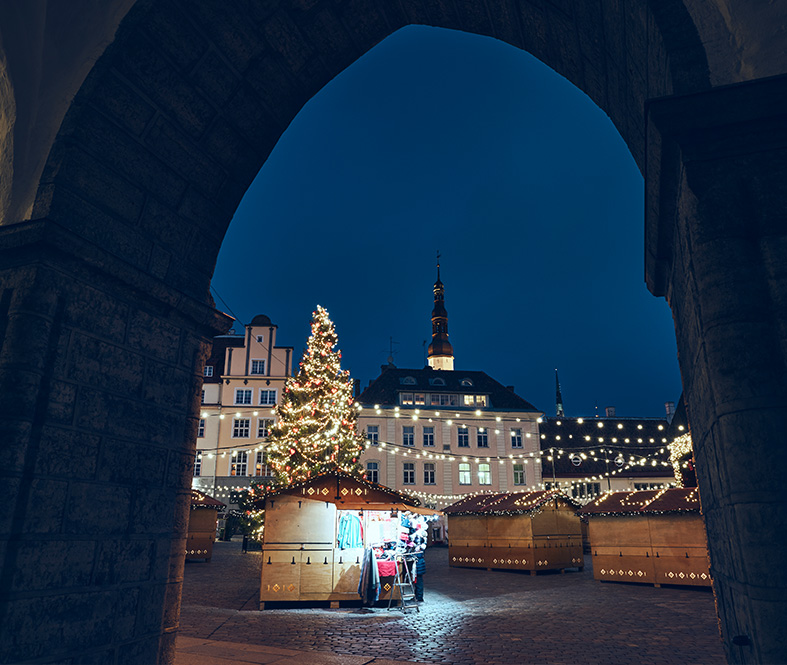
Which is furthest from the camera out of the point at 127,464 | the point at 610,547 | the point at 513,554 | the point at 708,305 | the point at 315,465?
the point at 315,465

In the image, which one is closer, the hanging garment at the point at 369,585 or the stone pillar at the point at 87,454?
the stone pillar at the point at 87,454

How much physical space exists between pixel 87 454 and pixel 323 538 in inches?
324

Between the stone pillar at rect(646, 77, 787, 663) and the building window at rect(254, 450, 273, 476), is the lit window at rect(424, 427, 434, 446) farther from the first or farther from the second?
the stone pillar at rect(646, 77, 787, 663)

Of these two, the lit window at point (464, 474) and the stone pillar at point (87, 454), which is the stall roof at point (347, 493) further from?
the lit window at point (464, 474)

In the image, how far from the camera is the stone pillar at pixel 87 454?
12.8ft

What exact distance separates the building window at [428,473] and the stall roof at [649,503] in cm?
2495

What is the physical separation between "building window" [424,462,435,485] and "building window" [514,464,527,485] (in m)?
6.56

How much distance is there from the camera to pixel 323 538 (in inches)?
465

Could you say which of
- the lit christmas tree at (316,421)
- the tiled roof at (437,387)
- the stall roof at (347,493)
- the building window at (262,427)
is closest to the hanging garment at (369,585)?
the stall roof at (347,493)

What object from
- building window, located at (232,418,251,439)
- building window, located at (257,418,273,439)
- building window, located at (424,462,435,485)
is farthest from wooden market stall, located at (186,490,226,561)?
building window, located at (424,462,435,485)

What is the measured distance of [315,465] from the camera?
23578 mm

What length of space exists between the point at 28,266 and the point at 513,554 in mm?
17452

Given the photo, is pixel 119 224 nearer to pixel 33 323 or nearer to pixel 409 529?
pixel 33 323

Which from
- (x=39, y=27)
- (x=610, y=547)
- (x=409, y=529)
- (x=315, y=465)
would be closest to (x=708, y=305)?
(x=39, y=27)
